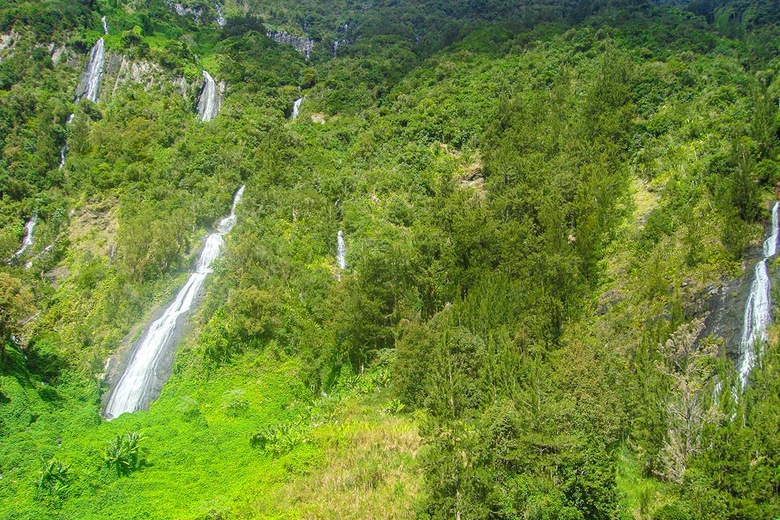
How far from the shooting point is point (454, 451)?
18.3m

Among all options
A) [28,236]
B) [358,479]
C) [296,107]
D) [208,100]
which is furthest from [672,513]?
[208,100]

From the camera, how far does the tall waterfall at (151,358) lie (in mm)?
32906

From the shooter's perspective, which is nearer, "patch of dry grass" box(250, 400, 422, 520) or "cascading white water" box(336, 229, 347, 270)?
"patch of dry grass" box(250, 400, 422, 520)

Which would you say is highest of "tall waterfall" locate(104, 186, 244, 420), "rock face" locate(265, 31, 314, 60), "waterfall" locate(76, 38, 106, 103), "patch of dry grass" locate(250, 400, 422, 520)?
"rock face" locate(265, 31, 314, 60)

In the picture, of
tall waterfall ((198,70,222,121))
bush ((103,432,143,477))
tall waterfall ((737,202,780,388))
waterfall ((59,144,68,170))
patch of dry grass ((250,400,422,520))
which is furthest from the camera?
tall waterfall ((198,70,222,121))

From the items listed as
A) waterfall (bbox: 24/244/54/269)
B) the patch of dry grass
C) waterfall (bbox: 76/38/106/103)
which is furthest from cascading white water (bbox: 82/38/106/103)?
the patch of dry grass

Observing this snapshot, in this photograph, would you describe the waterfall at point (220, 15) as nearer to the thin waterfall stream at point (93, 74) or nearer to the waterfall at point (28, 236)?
the thin waterfall stream at point (93, 74)

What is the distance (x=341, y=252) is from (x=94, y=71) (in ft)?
164

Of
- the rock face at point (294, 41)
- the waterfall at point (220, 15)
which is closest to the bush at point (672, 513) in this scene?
the rock face at point (294, 41)

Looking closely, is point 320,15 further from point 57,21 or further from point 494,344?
point 494,344

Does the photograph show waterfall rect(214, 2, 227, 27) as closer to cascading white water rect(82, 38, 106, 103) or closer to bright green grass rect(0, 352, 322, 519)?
cascading white water rect(82, 38, 106, 103)

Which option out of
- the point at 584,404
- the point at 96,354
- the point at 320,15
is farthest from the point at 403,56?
the point at 584,404

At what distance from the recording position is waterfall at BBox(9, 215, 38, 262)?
47.8 m

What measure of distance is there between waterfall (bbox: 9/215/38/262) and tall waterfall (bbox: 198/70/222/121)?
79.8 feet
